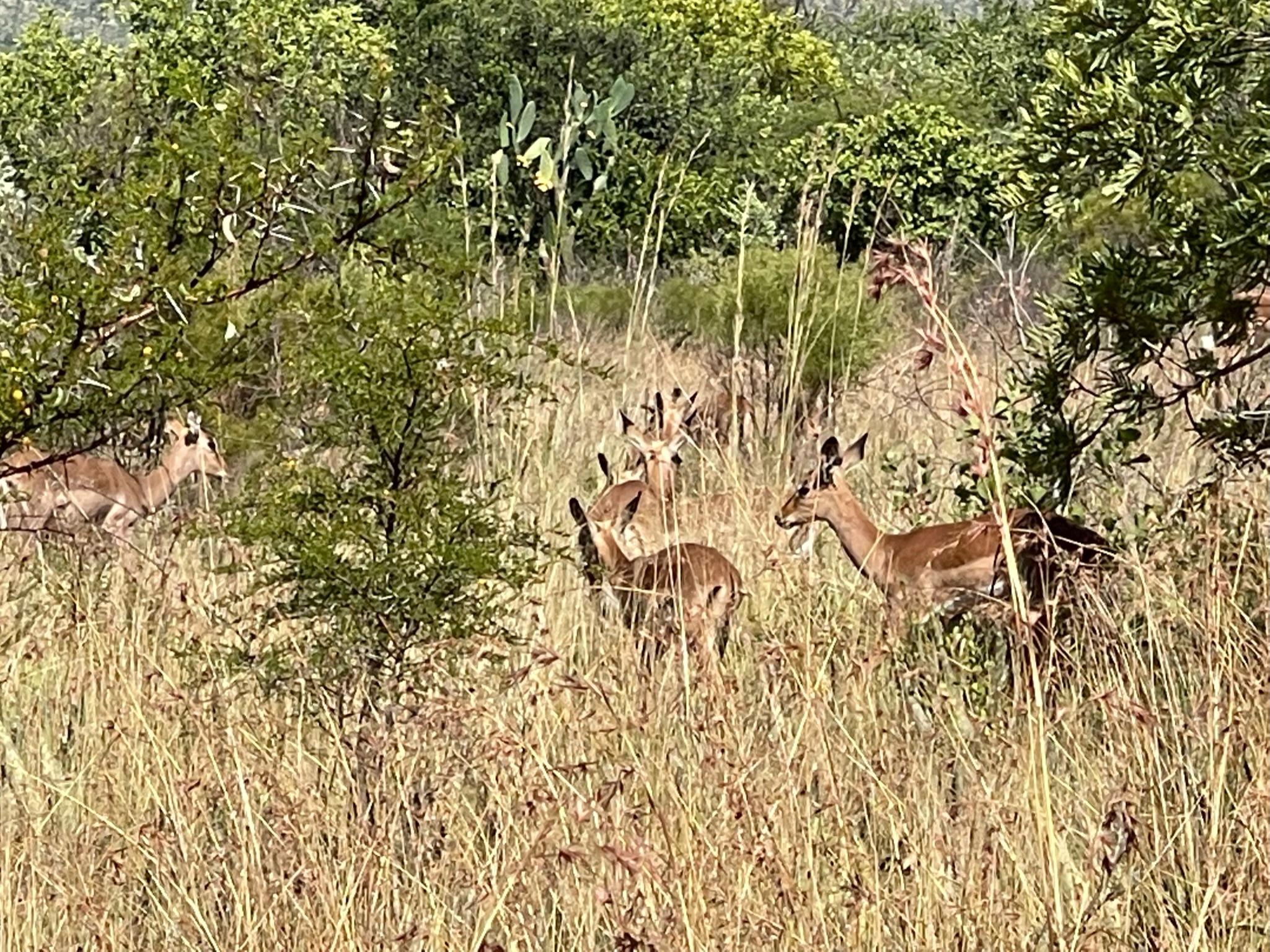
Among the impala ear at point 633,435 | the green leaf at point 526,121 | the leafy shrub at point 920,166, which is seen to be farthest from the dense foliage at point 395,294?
the leafy shrub at point 920,166

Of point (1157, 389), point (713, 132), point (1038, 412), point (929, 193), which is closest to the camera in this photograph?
point (1038, 412)

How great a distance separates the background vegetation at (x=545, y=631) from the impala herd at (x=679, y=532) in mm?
124

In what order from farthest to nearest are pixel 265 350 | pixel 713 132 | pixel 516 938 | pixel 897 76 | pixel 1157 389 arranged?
pixel 897 76
pixel 713 132
pixel 1157 389
pixel 265 350
pixel 516 938

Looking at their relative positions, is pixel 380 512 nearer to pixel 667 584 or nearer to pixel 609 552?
pixel 667 584

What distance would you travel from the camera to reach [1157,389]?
7906 millimetres

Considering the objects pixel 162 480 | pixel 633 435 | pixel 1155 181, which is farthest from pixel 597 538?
pixel 162 480

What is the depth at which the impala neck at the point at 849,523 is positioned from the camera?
6.00 meters

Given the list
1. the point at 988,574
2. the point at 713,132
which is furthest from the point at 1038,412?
the point at 713,132

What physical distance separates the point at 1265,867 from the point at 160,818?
180 cm

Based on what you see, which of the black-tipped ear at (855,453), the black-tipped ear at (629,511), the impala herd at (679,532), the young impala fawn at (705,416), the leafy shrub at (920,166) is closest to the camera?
the impala herd at (679,532)

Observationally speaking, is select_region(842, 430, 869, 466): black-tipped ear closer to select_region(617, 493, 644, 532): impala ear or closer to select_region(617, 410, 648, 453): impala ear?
select_region(617, 493, 644, 532): impala ear

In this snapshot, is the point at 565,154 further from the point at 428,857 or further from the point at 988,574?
the point at 428,857

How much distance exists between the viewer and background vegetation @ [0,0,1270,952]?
8.23 ft

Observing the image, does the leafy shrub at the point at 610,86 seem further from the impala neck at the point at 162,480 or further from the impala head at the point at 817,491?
the impala head at the point at 817,491
